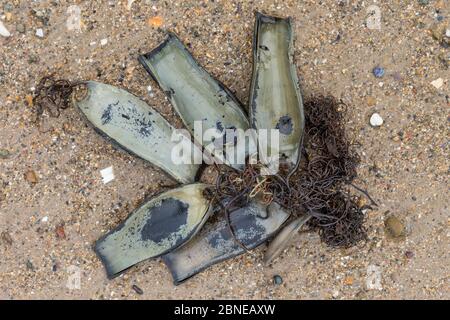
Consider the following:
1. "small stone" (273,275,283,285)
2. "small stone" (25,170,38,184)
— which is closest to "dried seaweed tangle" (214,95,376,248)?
"small stone" (273,275,283,285)

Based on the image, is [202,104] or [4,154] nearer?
[202,104]

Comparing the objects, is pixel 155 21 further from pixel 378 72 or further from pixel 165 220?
pixel 378 72

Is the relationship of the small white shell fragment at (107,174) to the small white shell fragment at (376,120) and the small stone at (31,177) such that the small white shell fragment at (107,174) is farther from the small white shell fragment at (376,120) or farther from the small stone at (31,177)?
the small white shell fragment at (376,120)

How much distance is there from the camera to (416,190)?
2.57m

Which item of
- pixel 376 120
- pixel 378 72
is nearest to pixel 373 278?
pixel 376 120

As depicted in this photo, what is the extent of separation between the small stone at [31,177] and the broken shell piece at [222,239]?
79cm

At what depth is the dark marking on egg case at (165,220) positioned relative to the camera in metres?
2.43

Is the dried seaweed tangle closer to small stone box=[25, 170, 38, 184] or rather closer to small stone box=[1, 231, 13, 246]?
small stone box=[25, 170, 38, 184]

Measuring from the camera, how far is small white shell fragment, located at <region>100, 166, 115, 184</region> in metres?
2.58

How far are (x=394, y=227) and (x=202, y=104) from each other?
1.17 metres

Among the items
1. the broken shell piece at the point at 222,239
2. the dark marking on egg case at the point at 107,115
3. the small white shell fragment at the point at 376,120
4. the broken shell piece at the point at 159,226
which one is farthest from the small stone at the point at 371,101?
the dark marking on egg case at the point at 107,115

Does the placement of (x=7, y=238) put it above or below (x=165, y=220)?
below

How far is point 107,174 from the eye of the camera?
2586 millimetres

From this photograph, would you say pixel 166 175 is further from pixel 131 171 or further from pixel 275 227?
pixel 275 227
